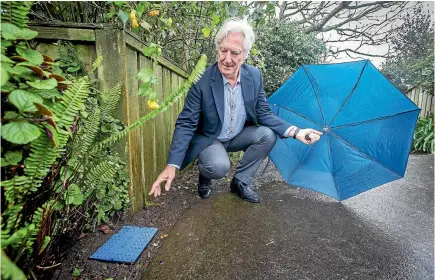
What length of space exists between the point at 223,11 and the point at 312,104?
128 cm

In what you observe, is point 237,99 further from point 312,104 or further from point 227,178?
point 227,178

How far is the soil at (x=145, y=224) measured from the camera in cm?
152

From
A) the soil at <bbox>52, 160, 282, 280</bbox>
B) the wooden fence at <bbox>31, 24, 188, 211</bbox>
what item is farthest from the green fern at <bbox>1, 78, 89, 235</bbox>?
the wooden fence at <bbox>31, 24, 188, 211</bbox>

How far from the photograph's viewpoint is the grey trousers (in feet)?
8.18

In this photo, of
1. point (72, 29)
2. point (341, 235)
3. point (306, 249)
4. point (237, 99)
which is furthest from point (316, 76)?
point (72, 29)

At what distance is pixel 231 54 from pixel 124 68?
868mm

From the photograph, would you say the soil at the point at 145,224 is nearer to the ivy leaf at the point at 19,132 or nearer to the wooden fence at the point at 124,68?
the wooden fence at the point at 124,68

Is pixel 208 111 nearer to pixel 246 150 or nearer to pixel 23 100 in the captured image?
pixel 246 150

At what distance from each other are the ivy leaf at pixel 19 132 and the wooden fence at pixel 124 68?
49.4 inches

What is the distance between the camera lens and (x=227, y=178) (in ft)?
11.4

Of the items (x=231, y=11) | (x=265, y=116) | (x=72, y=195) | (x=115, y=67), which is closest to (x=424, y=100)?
(x=265, y=116)

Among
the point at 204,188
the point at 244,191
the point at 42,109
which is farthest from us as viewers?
the point at 204,188

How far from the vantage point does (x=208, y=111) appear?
2457mm

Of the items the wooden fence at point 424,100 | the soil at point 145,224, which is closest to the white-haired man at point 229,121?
the soil at point 145,224
